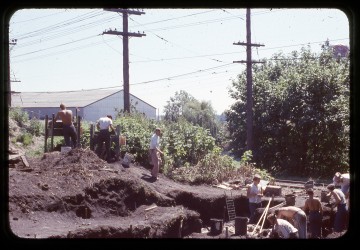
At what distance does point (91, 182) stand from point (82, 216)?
931mm

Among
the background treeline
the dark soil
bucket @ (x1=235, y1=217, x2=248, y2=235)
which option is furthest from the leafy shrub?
bucket @ (x1=235, y1=217, x2=248, y2=235)

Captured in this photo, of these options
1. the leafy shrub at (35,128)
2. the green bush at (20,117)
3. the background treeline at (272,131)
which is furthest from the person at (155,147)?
the green bush at (20,117)

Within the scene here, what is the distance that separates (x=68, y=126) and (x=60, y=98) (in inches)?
909

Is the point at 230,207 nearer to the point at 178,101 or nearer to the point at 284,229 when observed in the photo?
the point at 284,229

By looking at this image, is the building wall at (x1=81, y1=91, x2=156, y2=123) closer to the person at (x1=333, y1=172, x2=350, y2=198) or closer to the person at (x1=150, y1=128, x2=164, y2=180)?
the person at (x1=150, y1=128, x2=164, y2=180)

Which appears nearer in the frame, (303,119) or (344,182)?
(344,182)

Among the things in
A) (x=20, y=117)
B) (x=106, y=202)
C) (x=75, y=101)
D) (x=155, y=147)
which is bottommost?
(x=106, y=202)

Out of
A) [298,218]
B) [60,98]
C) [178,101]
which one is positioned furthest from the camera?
[178,101]

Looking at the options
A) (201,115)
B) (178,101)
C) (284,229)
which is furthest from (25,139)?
(178,101)

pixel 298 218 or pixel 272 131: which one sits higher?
pixel 272 131

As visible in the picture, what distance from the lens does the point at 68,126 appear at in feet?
36.9
